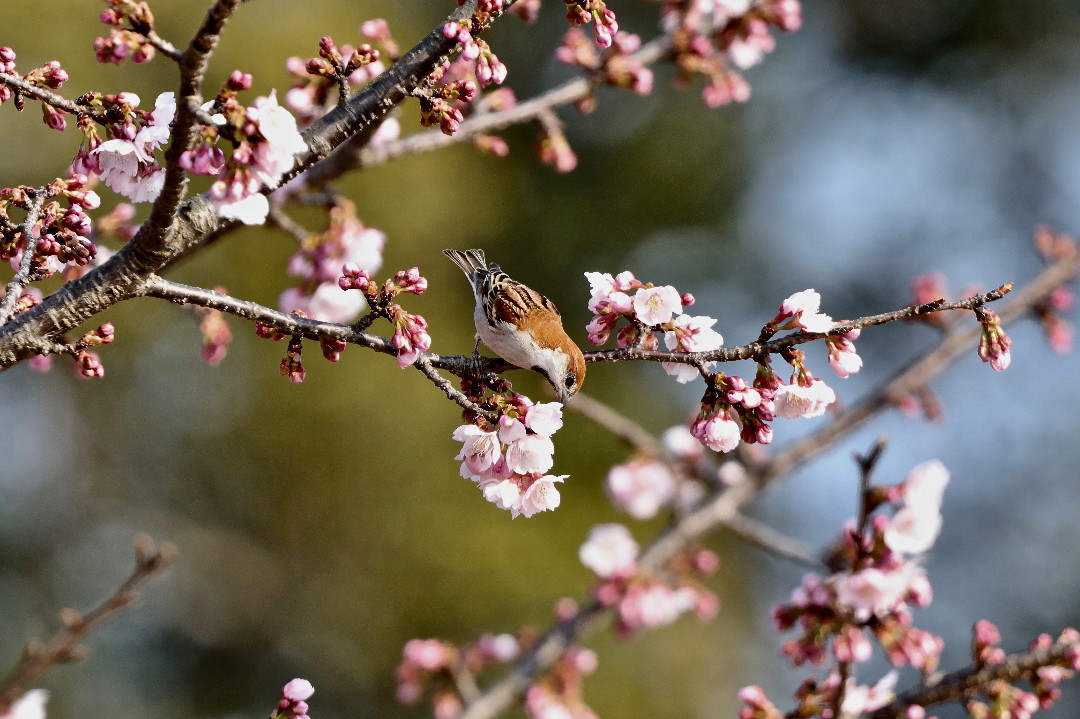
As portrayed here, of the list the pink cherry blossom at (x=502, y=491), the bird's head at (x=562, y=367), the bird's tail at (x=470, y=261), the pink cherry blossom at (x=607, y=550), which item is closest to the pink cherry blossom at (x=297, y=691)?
the pink cherry blossom at (x=502, y=491)

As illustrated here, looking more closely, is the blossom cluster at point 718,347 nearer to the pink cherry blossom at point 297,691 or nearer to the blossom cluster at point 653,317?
the blossom cluster at point 653,317

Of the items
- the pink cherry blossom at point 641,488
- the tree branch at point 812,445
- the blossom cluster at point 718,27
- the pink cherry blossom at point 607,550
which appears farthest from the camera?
the pink cherry blossom at point 641,488

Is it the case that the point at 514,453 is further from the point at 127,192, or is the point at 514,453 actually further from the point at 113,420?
the point at 113,420

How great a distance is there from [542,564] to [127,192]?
7685 mm

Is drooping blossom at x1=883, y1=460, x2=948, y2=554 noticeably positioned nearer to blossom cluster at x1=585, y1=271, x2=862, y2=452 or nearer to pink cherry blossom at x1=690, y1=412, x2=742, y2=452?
blossom cluster at x1=585, y1=271, x2=862, y2=452

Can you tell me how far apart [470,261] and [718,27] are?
3.49ft

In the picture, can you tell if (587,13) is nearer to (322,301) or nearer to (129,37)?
(129,37)

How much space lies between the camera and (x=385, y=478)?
8.86m

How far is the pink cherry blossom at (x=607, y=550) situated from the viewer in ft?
12.1

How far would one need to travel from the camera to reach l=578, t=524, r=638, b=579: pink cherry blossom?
369cm

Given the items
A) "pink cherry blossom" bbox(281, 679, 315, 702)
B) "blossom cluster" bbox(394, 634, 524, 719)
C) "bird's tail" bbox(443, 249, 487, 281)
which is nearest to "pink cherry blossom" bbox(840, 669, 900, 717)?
"pink cherry blossom" bbox(281, 679, 315, 702)

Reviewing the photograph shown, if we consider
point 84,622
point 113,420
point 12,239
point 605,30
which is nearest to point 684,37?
point 605,30

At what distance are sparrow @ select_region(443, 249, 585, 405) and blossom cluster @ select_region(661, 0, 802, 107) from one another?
97 cm

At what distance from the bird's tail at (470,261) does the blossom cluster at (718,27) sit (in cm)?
88
